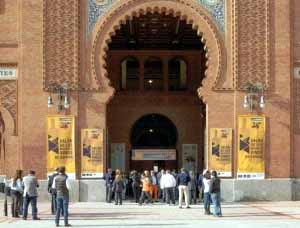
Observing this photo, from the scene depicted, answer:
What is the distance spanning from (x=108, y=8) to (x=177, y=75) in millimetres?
11109

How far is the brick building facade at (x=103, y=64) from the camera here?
30016mm

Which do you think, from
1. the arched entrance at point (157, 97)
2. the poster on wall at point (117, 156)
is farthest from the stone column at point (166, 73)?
the poster on wall at point (117, 156)

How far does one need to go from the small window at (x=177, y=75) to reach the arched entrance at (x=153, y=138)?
1.88 meters

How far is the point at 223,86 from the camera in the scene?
3034cm

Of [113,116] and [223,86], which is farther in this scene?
[113,116]

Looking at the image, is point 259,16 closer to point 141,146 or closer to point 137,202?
point 137,202

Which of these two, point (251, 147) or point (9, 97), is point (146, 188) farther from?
point (9, 97)

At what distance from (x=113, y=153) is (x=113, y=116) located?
6.38 feet

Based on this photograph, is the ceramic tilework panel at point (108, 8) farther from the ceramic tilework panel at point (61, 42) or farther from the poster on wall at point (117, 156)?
the poster on wall at point (117, 156)

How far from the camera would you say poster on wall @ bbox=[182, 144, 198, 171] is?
128 ft

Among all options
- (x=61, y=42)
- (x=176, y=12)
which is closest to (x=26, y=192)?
(x=61, y=42)

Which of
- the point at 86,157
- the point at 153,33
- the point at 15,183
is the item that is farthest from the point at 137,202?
the point at 153,33

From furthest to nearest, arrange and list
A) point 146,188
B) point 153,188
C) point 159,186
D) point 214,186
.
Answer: point 159,186
point 153,188
point 146,188
point 214,186

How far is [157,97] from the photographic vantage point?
40.2 meters
